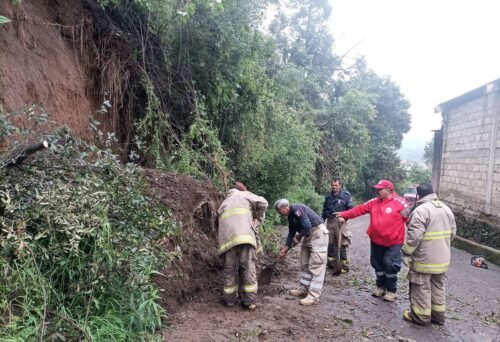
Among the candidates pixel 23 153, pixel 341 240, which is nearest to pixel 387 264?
pixel 341 240

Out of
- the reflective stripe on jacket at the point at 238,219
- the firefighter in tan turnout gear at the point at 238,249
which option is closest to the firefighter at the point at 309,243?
the reflective stripe on jacket at the point at 238,219

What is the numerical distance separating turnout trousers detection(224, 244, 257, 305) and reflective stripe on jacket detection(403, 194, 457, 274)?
1984mm

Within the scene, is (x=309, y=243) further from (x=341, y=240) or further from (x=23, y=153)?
(x=23, y=153)

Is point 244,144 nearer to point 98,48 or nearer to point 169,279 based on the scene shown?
point 98,48

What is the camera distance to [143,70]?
6871 mm

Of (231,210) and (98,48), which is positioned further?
(98,48)

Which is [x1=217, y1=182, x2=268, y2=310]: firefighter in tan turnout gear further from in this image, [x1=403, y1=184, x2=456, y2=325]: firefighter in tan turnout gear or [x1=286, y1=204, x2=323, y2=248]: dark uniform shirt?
[x1=403, y1=184, x2=456, y2=325]: firefighter in tan turnout gear

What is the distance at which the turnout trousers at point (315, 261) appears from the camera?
525cm

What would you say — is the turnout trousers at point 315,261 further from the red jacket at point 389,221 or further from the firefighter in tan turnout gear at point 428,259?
the firefighter in tan turnout gear at point 428,259

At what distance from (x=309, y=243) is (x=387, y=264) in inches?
46.9

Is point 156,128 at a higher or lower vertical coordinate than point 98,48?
lower

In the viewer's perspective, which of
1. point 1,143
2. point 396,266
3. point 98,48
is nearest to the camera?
point 1,143

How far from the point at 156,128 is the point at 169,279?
3.26 m

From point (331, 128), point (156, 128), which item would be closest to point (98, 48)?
point (156, 128)
